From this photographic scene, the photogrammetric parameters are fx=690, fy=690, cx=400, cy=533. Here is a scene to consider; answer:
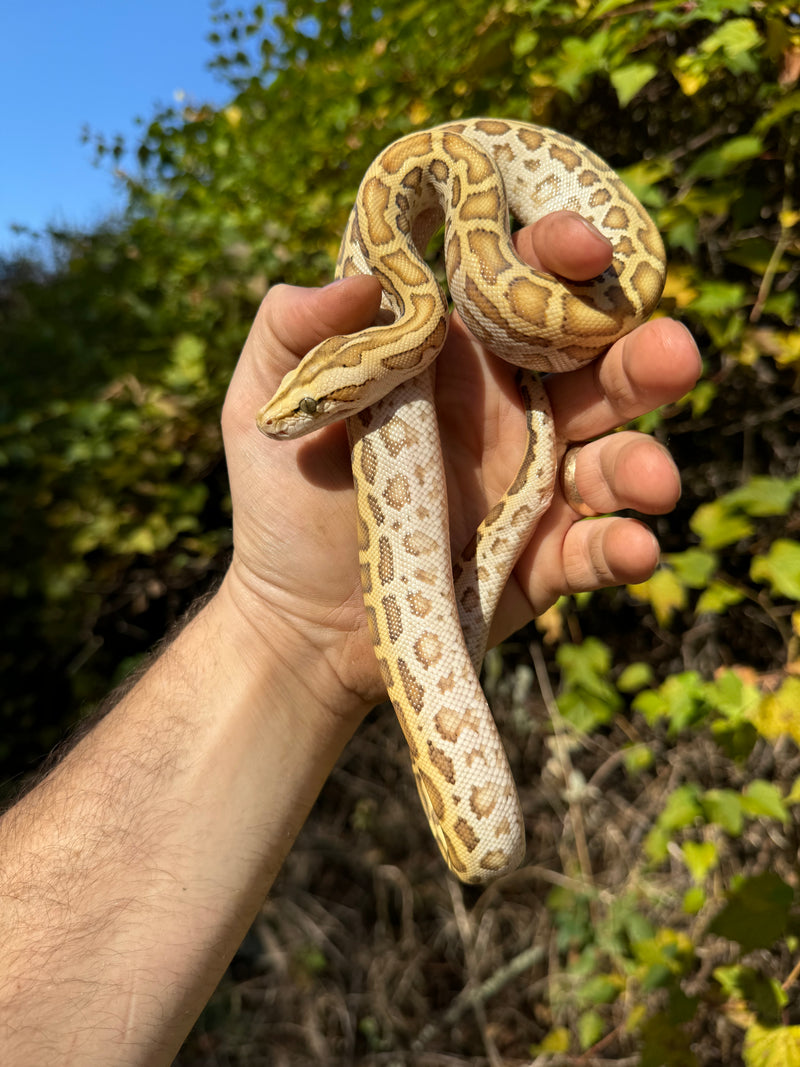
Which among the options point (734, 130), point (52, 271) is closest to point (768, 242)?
point (734, 130)

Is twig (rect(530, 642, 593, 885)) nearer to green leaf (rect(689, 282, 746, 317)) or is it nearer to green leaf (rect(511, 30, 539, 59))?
green leaf (rect(689, 282, 746, 317))

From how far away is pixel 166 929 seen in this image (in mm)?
2232

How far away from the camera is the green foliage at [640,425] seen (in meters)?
2.78

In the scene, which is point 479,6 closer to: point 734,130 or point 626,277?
point 734,130

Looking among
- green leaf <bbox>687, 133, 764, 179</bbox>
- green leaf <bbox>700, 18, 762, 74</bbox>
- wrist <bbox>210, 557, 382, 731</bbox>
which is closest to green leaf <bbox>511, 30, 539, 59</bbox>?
green leaf <bbox>700, 18, 762, 74</bbox>

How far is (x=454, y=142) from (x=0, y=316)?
921 cm

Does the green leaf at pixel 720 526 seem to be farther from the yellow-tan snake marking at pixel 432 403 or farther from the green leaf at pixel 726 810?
the green leaf at pixel 726 810

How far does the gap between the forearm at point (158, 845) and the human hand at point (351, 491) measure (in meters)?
0.18

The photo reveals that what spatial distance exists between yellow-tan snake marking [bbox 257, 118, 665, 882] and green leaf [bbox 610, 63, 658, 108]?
9.3 inches

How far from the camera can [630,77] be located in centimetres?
264

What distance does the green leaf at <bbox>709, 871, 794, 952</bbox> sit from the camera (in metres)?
2.34

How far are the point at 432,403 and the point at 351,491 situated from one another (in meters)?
0.48

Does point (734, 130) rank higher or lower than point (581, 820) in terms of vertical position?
higher

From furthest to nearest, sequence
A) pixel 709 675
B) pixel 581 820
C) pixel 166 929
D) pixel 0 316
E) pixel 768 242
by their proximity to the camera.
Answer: pixel 0 316 < pixel 581 820 < pixel 709 675 < pixel 768 242 < pixel 166 929
